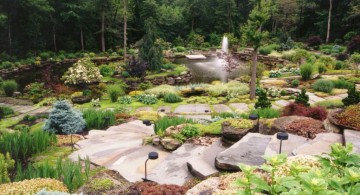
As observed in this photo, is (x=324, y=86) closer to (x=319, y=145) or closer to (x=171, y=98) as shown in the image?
(x=171, y=98)

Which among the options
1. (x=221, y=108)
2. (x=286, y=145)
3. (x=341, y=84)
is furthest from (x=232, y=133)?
(x=341, y=84)

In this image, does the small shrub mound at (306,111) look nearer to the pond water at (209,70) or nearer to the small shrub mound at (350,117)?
the small shrub mound at (350,117)

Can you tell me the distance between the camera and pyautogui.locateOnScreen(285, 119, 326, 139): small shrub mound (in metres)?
7.39

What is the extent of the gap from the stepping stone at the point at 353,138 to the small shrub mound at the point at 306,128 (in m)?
0.81

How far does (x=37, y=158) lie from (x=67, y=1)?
28.7m

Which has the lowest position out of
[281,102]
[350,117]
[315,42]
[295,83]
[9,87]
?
[281,102]

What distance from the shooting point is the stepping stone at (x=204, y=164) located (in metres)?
5.68

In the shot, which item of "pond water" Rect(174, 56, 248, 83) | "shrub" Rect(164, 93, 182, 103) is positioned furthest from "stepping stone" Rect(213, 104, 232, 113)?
"pond water" Rect(174, 56, 248, 83)

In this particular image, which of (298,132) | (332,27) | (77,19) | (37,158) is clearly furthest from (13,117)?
(332,27)

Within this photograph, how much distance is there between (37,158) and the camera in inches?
285

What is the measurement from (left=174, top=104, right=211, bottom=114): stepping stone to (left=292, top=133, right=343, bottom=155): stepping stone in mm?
6708

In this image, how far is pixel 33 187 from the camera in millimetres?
4801

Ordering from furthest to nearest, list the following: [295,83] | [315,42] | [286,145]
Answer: [315,42], [295,83], [286,145]

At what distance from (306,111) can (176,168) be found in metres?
4.73
